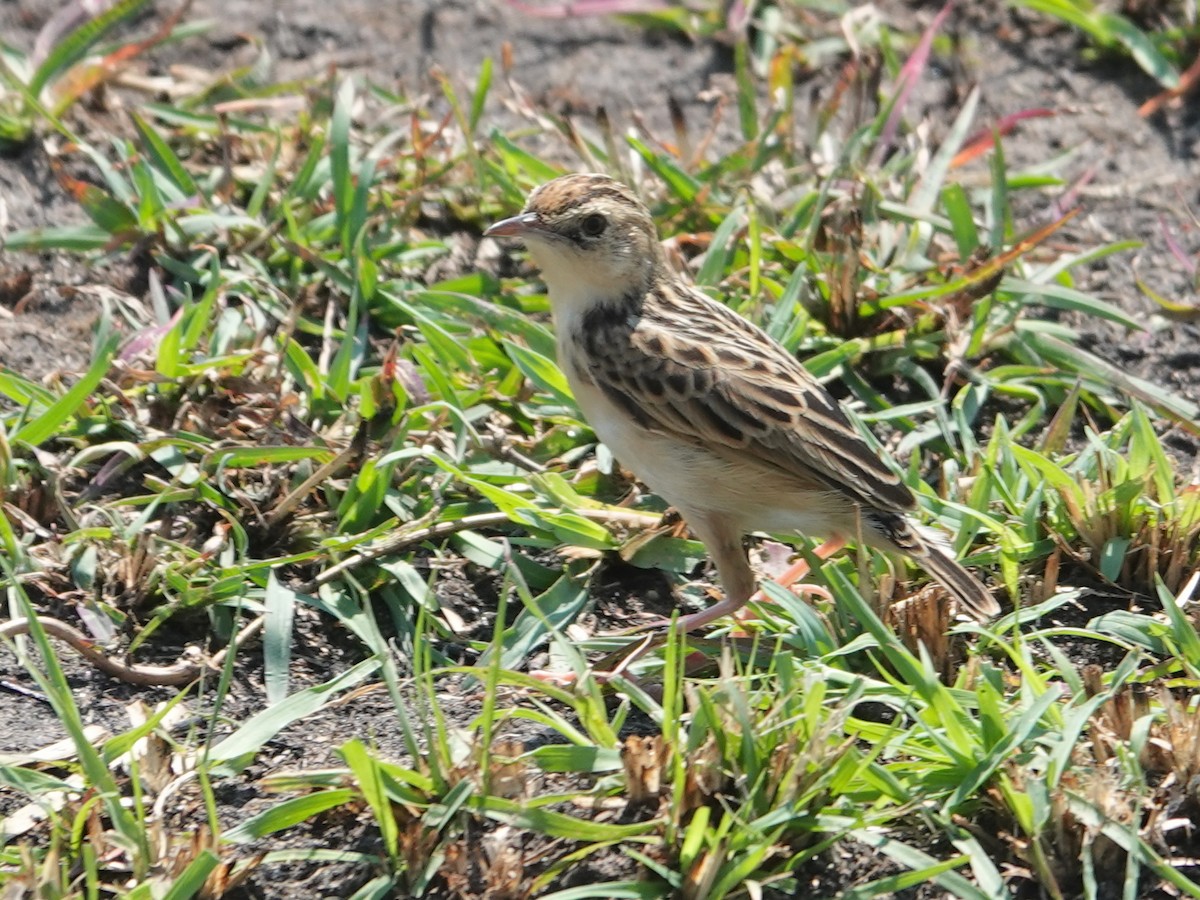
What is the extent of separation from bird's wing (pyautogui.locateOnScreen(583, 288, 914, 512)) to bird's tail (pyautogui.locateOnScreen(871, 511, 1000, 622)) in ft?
0.21

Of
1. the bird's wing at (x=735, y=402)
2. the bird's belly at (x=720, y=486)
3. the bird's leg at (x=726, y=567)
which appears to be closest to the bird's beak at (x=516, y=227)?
the bird's wing at (x=735, y=402)

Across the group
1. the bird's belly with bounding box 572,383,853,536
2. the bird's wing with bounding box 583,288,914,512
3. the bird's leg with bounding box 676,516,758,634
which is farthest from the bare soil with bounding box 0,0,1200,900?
the bird's wing with bounding box 583,288,914,512

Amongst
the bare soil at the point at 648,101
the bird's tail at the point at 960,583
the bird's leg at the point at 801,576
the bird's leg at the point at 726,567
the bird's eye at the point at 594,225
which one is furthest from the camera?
the bare soil at the point at 648,101

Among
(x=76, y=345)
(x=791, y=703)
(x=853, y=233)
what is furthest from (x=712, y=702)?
(x=76, y=345)

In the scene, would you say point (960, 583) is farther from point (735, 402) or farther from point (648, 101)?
point (648, 101)

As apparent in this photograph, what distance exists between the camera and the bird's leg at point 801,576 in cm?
555

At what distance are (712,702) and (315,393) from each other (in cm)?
241

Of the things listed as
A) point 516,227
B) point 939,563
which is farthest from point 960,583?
point 516,227

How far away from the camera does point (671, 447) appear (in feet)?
18.1

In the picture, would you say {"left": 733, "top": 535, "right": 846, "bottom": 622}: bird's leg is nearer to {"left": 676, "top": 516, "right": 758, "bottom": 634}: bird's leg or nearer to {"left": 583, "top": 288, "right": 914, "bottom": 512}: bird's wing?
{"left": 676, "top": 516, "right": 758, "bottom": 634}: bird's leg

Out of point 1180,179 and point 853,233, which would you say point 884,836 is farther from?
point 1180,179

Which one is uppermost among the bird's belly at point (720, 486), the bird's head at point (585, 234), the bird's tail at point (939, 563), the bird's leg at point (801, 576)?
the bird's head at point (585, 234)

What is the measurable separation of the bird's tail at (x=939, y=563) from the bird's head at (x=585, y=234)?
125 centimetres

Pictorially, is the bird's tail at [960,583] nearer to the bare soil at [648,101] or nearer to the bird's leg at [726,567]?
the bird's leg at [726,567]
